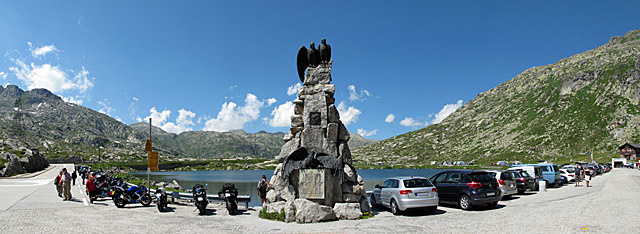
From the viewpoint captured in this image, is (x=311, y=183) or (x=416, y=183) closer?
(x=311, y=183)

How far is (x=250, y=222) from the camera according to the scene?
12.9m

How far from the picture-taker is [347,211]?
1354 centimetres

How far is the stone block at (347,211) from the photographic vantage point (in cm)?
Result: 1344

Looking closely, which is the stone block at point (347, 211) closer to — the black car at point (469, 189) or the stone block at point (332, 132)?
the stone block at point (332, 132)

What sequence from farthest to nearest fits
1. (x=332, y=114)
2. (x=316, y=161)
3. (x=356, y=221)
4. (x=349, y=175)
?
1. (x=332, y=114)
2. (x=349, y=175)
3. (x=316, y=161)
4. (x=356, y=221)

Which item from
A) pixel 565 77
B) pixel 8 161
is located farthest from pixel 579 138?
pixel 8 161

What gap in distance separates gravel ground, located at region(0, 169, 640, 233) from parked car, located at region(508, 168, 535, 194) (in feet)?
22.8

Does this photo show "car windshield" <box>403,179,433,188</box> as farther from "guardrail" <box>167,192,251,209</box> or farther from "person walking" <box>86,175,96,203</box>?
"person walking" <box>86,175,96,203</box>

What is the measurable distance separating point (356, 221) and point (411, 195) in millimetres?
2525

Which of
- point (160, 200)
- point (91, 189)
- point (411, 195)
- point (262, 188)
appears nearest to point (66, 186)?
point (91, 189)

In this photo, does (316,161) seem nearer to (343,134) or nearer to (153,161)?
(343,134)

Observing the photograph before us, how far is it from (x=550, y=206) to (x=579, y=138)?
407 ft

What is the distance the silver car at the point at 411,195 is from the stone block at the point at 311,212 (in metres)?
2.91

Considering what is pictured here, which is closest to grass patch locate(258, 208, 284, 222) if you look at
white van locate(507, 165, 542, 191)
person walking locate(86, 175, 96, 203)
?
person walking locate(86, 175, 96, 203)
